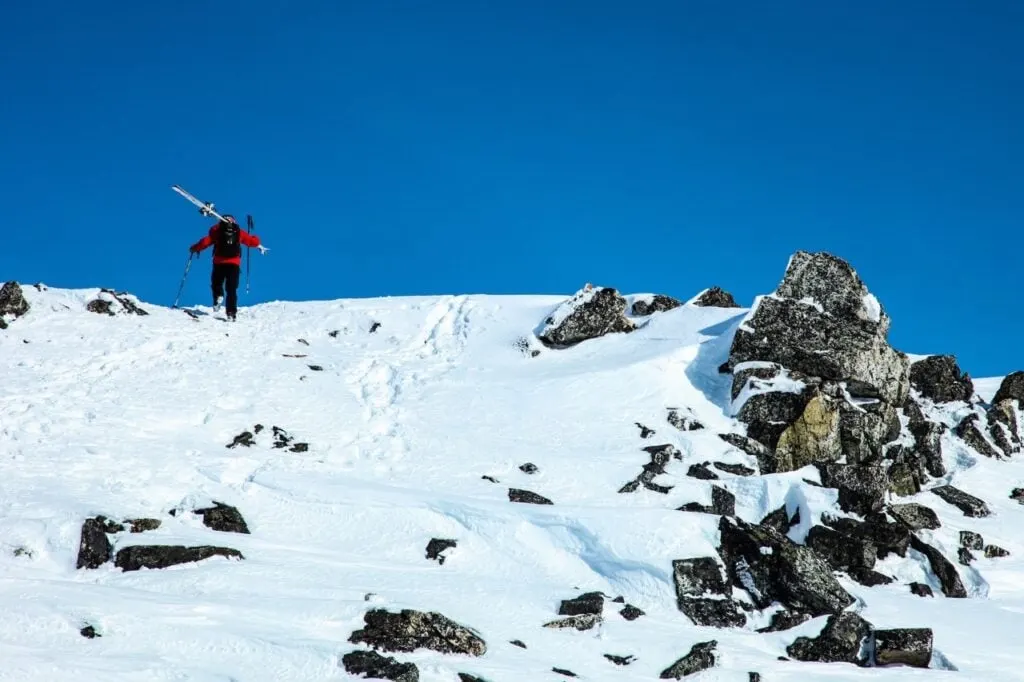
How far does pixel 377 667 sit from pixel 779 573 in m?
6.86

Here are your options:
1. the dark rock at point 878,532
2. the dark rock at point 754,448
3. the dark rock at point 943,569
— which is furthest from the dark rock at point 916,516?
the dark rock at point 754,448

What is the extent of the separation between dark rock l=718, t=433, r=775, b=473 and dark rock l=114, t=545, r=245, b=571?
37.8 feet

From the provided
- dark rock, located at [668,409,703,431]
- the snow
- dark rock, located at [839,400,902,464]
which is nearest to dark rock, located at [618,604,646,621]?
the snow

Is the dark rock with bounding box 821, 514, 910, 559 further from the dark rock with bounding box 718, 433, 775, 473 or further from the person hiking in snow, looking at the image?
the person hiking in snow

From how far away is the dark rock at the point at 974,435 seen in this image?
20500mm

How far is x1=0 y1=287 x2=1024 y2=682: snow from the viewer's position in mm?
9633

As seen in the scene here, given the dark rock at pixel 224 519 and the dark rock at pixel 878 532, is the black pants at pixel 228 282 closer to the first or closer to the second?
the dark rock at pixel 224 519

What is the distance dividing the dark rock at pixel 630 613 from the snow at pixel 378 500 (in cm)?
17

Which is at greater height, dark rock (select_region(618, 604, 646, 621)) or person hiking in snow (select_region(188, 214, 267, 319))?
person hiking in snow (select_region(188, 214, 267, 319))

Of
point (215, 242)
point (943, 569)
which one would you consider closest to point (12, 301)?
point (215, 242)

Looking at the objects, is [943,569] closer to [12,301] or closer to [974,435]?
[974,435]

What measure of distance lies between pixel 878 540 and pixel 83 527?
1331 cm

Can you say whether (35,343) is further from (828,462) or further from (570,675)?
(828,462)

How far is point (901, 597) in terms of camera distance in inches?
536
